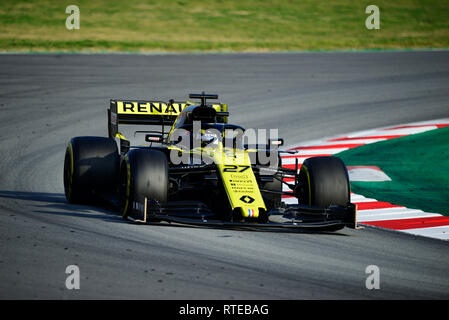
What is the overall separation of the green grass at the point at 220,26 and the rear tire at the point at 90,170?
15.9 metres

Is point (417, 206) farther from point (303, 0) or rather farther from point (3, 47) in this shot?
point (303, 0)

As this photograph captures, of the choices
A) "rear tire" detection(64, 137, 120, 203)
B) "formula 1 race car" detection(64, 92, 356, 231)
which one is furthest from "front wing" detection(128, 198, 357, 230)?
"rear tire" detection(64, 137, 120, 203)

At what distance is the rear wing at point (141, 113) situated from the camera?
12391 millimetres

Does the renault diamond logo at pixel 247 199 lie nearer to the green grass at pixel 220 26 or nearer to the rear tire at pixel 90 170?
the rear tire at pixel 90 170

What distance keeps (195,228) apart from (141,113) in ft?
12.9

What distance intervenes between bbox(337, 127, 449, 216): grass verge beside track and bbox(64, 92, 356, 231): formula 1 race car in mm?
2067

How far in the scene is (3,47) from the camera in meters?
25.4

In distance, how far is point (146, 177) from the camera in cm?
899

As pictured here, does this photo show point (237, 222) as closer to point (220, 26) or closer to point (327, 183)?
point (327, 183)

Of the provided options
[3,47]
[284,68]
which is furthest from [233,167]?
[3,47]

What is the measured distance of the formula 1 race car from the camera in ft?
29.0

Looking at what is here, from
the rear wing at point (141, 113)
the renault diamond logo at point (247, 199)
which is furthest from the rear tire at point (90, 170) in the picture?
the renault diamond logo at point (247, 199)

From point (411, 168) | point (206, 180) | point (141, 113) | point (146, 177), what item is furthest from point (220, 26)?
point (146, 177)

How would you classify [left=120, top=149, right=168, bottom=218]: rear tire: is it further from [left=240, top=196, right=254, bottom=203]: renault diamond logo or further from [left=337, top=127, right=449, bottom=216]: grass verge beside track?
[left=337, top=127, right=449, bottom=216]: grass verge beside track
